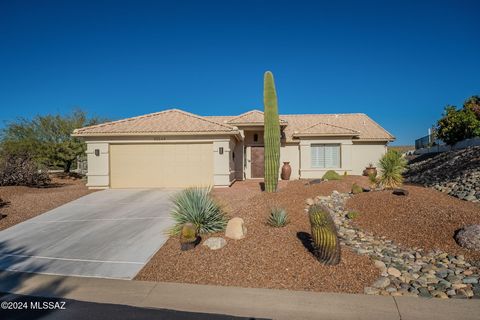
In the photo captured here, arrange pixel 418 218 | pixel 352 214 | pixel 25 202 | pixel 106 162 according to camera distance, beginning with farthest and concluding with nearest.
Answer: pixel 106 162 < pixel 25 202 < pixel 352 214 < pixel 418 218

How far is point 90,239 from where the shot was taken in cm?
724

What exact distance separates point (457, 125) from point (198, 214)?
71.3 ft

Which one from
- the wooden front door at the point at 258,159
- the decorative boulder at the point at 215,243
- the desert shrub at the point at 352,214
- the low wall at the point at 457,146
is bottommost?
the decorative boulder at the point at 215,243

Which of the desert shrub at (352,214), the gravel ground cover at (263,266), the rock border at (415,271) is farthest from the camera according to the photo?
the desert shrub at (352,214)

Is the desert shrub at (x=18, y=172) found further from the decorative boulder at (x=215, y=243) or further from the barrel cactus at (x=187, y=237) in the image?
the decorative boulder at (x=215, y=243)

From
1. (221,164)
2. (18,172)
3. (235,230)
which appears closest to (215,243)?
(235,230)

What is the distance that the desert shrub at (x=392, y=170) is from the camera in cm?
1160

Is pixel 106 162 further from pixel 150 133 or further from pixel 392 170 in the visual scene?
pixel 392 170

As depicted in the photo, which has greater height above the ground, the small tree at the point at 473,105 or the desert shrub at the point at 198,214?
the small tree at the point at 473,105

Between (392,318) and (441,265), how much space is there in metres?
2.67

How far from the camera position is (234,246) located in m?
6.09

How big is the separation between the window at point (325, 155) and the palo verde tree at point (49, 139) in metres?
20.2

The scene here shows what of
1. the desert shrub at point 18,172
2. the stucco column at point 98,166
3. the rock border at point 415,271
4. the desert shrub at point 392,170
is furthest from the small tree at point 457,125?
the desert shrub at point 18,172

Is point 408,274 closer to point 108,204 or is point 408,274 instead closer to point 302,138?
point 108,204
